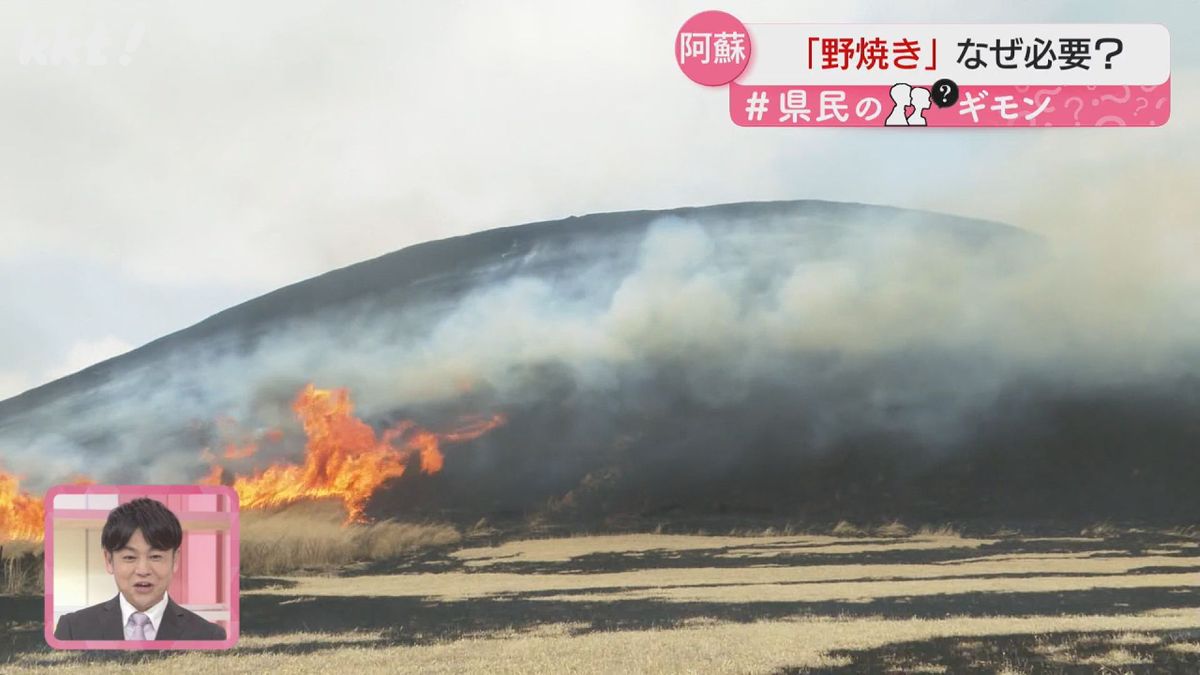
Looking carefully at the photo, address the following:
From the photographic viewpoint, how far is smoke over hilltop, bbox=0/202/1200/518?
5.66 m

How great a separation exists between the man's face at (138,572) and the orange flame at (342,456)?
516 mm

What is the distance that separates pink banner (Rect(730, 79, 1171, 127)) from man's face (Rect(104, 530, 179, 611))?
407cm

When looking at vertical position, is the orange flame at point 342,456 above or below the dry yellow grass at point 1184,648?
above

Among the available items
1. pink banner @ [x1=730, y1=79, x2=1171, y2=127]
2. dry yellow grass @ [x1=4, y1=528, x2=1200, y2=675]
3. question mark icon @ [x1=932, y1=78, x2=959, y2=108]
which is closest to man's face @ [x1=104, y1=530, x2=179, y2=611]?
dry yellow grass @ [x1=4, y1=528, x2=1200, y2=675]

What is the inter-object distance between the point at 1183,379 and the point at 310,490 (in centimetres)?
518

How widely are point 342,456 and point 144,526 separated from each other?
3.63 ft

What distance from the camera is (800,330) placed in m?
5.74

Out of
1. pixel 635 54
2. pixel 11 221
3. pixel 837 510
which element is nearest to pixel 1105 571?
pixel 837 510

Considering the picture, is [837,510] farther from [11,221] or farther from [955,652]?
[11,221]

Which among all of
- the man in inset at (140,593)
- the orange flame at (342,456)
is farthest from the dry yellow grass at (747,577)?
the man in inset at (140,593)

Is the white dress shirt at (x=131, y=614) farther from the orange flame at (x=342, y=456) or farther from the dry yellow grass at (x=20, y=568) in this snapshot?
the orange flame at (x=342, y=456)

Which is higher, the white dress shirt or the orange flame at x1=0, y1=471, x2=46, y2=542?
the orange flame at x1=0, y1=471, x2=46, y2=542

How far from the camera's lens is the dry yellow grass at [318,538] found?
18.1ft

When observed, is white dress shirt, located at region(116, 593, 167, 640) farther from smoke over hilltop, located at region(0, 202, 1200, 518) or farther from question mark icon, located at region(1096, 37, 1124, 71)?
question mark icon, located at region(1096, 37, 1124, 71)
